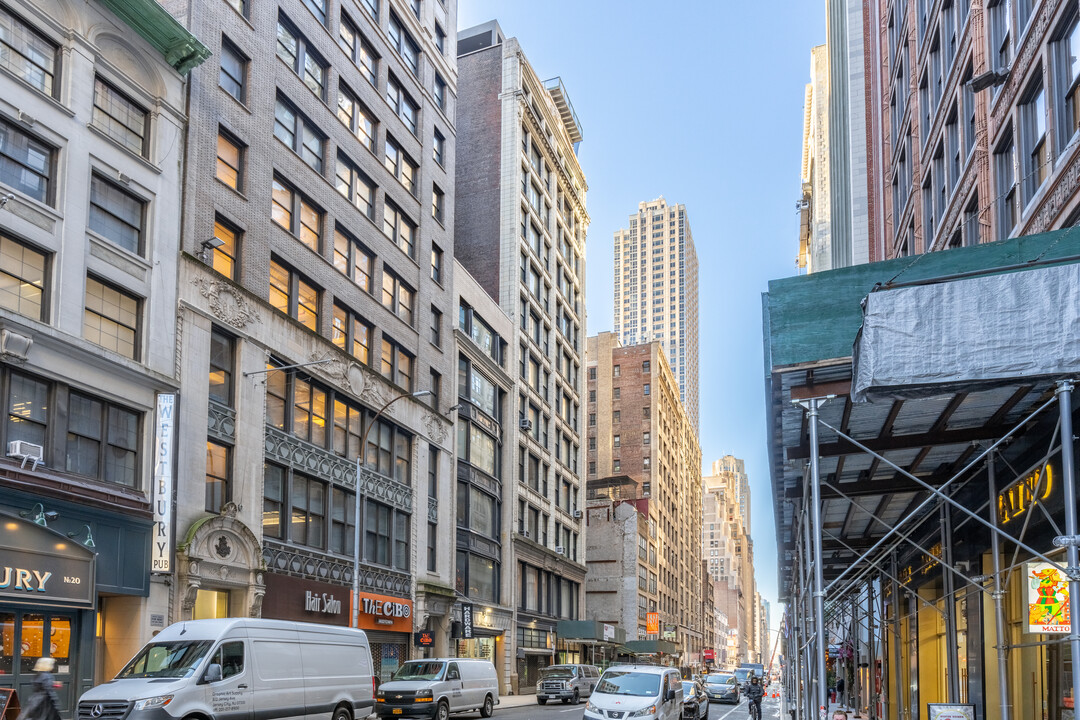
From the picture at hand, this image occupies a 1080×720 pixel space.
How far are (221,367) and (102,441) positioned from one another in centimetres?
616

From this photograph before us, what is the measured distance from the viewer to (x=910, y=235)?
3116 centimetres

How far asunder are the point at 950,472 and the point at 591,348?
100m

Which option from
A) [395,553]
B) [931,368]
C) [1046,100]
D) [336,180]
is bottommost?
[395,553]

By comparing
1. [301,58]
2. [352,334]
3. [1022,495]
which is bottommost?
[1022,495]

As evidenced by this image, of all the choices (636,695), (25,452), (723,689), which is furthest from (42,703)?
(723,689)

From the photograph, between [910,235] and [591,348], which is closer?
[910,235]

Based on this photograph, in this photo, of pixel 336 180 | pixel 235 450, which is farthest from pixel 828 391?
pixel 336 180

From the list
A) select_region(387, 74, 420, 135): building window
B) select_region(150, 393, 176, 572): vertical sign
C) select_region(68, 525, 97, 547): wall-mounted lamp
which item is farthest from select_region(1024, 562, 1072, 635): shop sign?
select_region(387, 74, 420, 135): building window

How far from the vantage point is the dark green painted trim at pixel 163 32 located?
27.0 m

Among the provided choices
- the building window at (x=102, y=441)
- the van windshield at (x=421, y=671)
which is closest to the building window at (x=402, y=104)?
the building window at (x=102, y=441)

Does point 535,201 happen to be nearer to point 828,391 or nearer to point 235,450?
point 235,450

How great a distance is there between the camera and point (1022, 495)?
46.8ft

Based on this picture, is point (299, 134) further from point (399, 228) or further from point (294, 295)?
point (399, 228)

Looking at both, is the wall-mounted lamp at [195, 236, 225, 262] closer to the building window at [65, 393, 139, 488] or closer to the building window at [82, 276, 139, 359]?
the building window at [82, 276, 139, 359]
